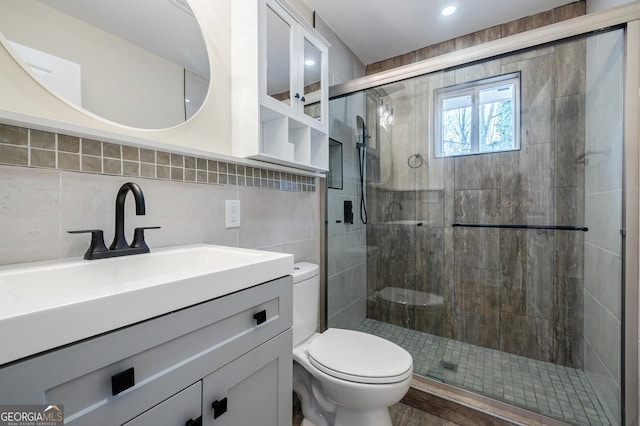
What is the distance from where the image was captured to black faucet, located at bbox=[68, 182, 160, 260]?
0.76 metres

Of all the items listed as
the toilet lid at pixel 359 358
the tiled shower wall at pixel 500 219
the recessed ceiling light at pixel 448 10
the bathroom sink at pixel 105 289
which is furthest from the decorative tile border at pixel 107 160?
the recessed ceiling light at pixel 448 10

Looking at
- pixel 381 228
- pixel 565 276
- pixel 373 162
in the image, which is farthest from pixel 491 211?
pixel 373 162

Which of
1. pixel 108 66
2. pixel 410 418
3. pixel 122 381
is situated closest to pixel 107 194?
pixel 108 66

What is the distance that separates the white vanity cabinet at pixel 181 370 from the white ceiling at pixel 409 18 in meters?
1.90

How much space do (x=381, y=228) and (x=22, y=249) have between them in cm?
199

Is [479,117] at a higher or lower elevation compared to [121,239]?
higher

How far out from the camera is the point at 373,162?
7.23 feet

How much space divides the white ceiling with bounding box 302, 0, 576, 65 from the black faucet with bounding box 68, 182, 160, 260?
167cm

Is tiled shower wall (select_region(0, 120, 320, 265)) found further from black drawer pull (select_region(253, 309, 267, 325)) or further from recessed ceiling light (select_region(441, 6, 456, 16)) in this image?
recessed ceiling light (select_region(441, 6, 456, 16))

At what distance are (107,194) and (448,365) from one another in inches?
80.2

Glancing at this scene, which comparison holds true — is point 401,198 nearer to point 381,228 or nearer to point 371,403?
point 381,228

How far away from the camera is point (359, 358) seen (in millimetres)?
1189

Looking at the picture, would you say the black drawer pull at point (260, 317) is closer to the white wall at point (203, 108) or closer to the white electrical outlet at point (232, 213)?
the white electrical outlet at point (232, 213)

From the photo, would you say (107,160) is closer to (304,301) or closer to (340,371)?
(304,301)
